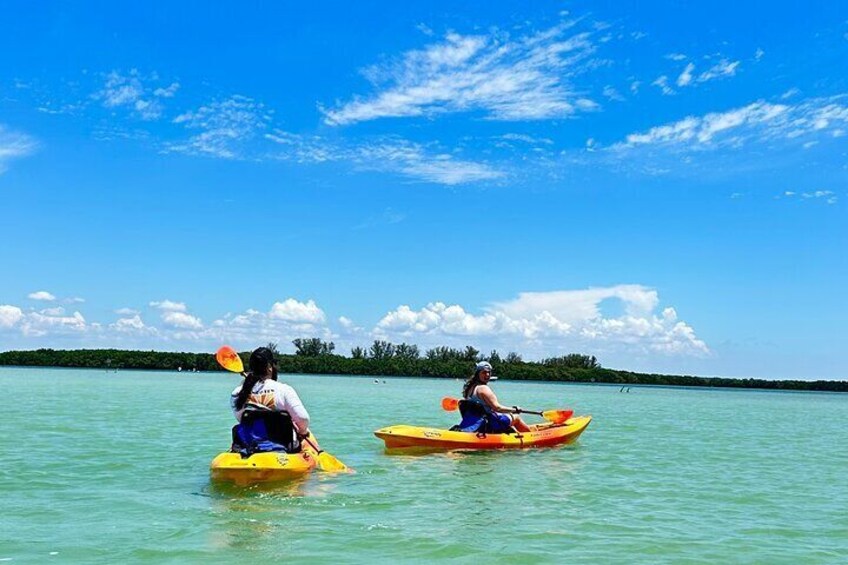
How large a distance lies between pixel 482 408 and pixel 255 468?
5881 mm

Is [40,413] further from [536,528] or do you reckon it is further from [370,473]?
[536,528]

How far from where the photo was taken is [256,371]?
9078 millimetres

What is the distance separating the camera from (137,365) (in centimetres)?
10044

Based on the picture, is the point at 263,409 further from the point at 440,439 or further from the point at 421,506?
the point at 440,439

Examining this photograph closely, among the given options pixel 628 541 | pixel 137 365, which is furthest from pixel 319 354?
pixel 628 541

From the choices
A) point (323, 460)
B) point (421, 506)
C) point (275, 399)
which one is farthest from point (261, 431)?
point (421, 506)

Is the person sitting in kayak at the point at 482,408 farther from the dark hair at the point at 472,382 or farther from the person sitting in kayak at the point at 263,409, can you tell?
the person sitting in kayak at the point at 263,409

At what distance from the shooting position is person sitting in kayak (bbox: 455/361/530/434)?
13.6 meters

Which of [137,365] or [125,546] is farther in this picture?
[137,365]

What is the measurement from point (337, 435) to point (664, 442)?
738 centimetres

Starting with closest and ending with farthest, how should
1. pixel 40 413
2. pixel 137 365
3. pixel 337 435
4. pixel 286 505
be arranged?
pixel 286 505
pixel 337 435
pixel 40 413
pixel 137 365

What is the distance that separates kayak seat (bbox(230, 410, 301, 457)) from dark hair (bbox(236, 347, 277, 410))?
0.19 metres

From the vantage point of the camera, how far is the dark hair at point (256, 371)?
9023 mm

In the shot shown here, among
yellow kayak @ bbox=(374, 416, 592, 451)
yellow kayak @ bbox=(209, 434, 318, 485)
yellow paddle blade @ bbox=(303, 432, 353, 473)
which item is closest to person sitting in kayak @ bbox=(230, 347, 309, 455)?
yellow kayak @ bbox=(209, 434, 318, 485)
